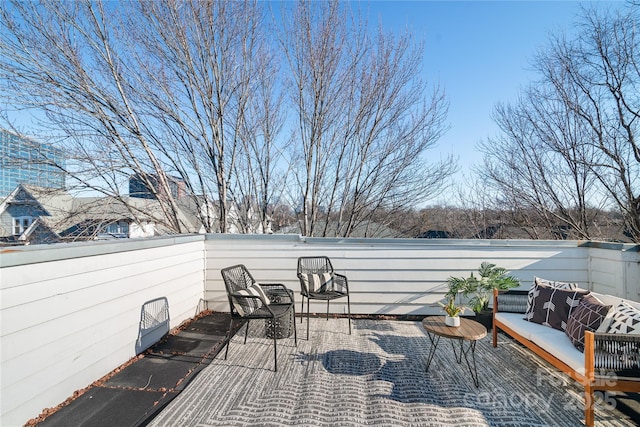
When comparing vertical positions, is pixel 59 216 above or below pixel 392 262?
above

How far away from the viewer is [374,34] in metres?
5.09

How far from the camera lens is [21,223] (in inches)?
189

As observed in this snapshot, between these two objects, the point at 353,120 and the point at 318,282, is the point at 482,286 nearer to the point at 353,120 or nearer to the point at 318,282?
the point at 318,282

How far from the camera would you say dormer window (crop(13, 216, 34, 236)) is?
4.61 metres

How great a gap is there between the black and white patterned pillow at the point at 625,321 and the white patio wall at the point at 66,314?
363 cm

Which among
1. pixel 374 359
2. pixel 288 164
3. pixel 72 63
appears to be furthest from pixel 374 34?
pixel 374 359

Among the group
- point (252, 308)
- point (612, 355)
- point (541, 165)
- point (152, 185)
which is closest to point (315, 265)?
point (252, 308)

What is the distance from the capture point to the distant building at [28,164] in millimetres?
4180

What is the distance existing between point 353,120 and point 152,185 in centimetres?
377

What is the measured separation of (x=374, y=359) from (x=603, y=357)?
157 cm

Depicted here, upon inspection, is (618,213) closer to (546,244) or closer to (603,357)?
(546,244)

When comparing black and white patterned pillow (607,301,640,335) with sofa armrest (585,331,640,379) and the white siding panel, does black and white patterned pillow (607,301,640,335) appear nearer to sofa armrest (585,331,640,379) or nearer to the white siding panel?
sofa armrest (585,331,640,379)

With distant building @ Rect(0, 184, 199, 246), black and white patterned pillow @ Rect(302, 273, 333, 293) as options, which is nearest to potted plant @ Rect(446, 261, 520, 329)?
black and white patterned pillow @ Rect(302, 273, 333, 293)

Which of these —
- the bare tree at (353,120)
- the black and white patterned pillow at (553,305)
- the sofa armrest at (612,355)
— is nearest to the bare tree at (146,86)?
the bare tree at (353,120)
